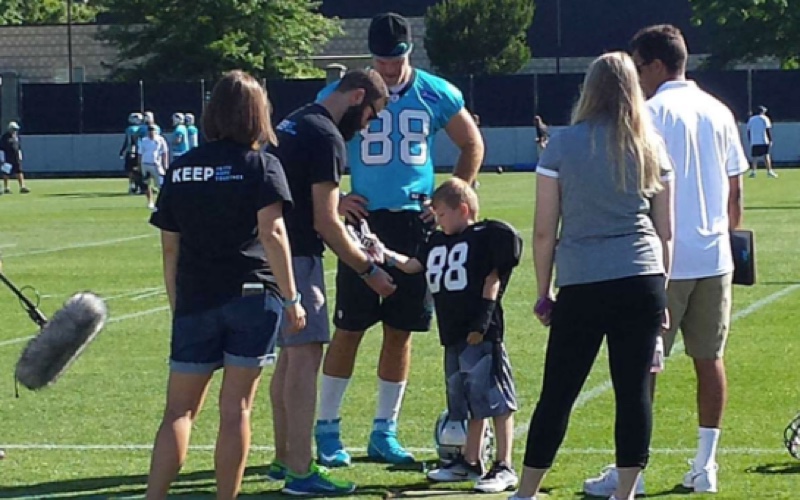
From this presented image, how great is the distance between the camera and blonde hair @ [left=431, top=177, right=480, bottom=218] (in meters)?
8.20

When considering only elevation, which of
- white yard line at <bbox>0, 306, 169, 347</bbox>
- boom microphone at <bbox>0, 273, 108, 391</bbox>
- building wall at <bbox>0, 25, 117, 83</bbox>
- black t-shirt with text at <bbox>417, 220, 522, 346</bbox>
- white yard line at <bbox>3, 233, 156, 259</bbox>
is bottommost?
white yard line at <bbox>3, 233, 156, 259</bbox>

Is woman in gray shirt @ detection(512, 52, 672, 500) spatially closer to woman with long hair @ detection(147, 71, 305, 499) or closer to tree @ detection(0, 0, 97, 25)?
woman with long hair @ detection(147, 71, 305, 499)

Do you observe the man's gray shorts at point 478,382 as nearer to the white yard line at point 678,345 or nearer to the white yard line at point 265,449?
the white yard line at point 265,449

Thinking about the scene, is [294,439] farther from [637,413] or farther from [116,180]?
[116,180]

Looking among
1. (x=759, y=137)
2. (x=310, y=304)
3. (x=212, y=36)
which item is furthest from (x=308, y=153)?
(x=212, y=36)

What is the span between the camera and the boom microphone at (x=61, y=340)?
→ 7.96m

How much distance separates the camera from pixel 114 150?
180ft

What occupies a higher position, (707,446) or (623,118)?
(623,118)

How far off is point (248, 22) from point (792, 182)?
1305 inches

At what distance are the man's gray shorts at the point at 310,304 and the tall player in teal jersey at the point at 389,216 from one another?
58 centimetres

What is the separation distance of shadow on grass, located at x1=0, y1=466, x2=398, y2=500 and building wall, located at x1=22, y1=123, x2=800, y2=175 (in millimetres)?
43731

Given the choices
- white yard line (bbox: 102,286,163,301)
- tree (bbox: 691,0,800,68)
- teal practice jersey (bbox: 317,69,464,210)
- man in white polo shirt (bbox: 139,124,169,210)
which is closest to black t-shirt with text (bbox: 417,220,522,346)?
teal practice jersey (bbox: 317,69,464,210)

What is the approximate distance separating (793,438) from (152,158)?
26.8 metres

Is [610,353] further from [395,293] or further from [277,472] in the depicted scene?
[277,472]
